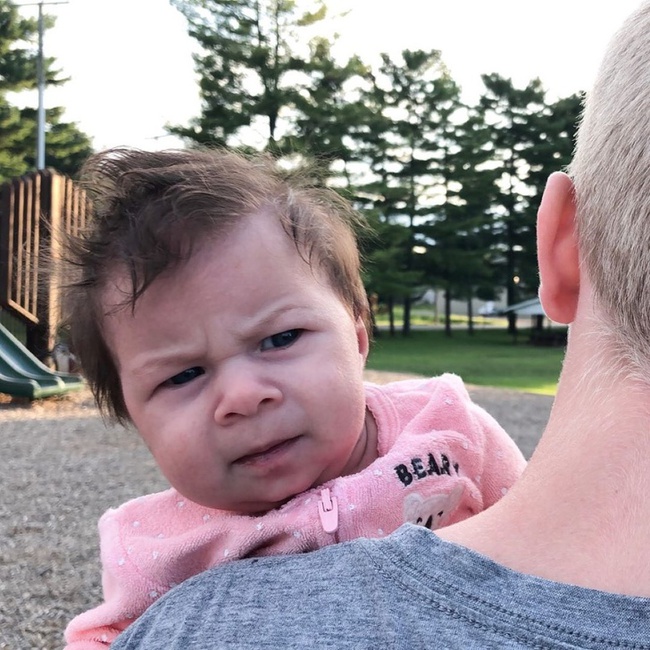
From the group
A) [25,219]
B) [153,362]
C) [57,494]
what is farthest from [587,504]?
[25,219]

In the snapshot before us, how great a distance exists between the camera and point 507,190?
3334 centimetres

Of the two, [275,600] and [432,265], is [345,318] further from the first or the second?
[432,265]

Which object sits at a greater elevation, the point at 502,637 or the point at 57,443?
the point at 502,637

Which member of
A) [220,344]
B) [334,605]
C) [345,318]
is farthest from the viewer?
[345,318]

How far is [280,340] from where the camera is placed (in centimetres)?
138

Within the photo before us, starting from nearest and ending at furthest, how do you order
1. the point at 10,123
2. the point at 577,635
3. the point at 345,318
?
the point at 577,635 → the point at 345,318 → the point at 10,123

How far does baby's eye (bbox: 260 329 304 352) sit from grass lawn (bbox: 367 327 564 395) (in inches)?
308

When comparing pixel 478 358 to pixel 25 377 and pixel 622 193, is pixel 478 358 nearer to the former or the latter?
pixel 25 377

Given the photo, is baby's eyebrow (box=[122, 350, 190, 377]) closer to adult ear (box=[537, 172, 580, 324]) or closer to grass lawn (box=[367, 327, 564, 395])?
adult ear (box=[537, 172, 580, 324])

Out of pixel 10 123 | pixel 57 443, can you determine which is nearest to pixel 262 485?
pixel 57 443

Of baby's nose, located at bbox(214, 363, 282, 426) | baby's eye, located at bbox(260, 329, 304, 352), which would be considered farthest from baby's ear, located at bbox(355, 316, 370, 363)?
baby's nose, located at bbox(214, 363, 282, 426)

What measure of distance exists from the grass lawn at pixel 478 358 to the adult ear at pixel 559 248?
8.21 meters

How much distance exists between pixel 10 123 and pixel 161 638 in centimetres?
3462

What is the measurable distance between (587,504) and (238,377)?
2.18 ft
